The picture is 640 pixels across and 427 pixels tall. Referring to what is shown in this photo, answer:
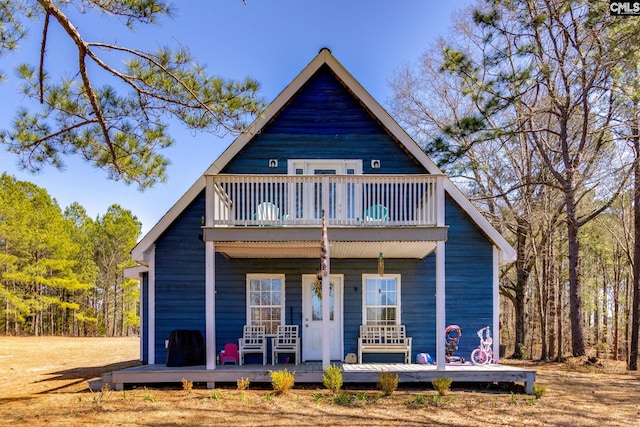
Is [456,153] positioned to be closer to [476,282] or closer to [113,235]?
[476,282]

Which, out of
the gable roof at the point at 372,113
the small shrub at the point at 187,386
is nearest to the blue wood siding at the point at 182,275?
the gable roof at the point at 372,113

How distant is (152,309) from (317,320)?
3.68 meters

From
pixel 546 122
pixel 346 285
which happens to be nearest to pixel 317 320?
pixel 346 285

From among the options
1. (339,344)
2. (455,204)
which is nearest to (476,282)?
(455,204)

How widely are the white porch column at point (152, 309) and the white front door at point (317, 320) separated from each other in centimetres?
330

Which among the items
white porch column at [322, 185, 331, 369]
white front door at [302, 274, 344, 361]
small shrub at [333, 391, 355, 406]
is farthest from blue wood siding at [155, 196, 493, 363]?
small shrub at [333, 391, 355, 406]

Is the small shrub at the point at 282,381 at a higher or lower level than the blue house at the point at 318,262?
lower

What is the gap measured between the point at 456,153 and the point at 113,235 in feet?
93.7

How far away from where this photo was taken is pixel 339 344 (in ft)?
35.5

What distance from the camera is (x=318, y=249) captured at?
385 inches

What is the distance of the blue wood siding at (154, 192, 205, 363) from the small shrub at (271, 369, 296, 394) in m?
2.99

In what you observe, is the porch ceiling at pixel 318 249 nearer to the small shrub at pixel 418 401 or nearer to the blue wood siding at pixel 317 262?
the blue wood siding at pixel 317 262

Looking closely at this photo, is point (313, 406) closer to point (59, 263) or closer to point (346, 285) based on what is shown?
point (346, 285)

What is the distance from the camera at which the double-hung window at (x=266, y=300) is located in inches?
427
